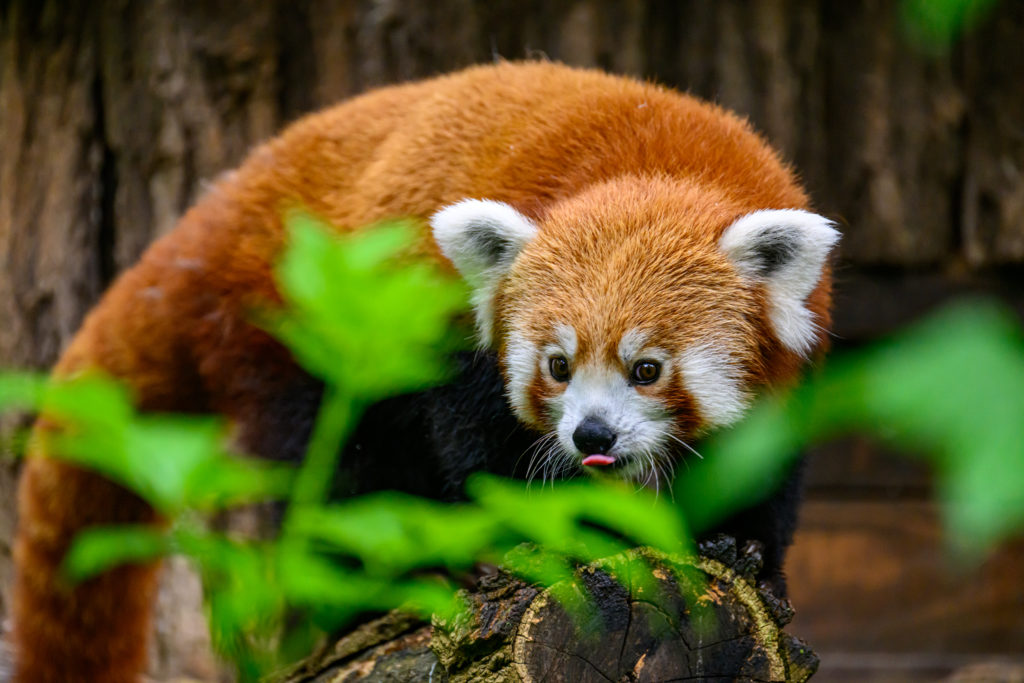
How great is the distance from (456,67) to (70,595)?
2.40 meters

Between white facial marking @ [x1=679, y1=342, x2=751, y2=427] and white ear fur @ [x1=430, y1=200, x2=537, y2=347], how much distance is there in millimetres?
555

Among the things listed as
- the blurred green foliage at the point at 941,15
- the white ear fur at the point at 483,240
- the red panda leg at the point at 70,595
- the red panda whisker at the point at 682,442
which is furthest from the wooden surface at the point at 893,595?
the blurred green foliage at the point at 941,15

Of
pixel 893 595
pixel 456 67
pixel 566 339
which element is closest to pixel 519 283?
pixel 566 339

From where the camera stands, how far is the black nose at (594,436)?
2.56 meters

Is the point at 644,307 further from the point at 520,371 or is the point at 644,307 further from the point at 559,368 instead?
the point at 520,371

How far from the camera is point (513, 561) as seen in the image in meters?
2.25

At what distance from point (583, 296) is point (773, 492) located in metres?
0.86

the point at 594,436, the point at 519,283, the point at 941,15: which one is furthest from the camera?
the point at 519,283

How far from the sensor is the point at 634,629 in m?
2.33

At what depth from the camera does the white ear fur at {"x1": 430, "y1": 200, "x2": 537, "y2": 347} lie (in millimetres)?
2742

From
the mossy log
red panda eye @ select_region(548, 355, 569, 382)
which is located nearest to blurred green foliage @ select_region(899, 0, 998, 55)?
the mossy log

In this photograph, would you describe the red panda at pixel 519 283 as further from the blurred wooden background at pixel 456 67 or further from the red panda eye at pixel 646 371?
the blurred wooden background at pixel 456 67

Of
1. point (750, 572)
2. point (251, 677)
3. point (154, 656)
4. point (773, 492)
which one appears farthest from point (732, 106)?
point (154, 656)

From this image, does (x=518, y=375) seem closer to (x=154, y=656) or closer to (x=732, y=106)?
(x=732, y=106)
